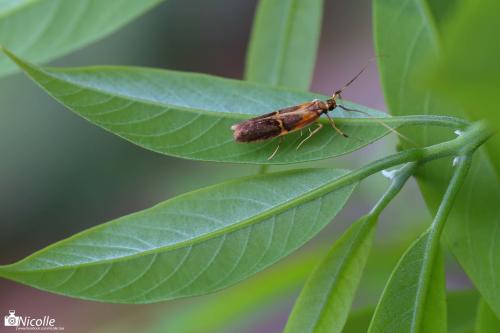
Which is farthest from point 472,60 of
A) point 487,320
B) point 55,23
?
point 55,23

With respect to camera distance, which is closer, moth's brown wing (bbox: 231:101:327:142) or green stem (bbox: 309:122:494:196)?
green stem (bbox: 309:122:494:196)

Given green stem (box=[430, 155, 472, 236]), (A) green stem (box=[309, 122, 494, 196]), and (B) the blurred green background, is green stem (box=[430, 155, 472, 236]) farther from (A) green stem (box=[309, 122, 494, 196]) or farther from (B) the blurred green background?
(B) the blurred green background

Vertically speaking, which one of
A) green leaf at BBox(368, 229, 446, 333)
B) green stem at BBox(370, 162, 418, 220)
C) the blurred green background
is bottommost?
green leaf at BBox(368, 229, 446, 333)

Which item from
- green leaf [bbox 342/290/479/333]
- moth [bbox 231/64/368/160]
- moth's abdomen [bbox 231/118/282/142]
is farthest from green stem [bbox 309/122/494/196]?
green leaf [bbox 342/290/479/333]

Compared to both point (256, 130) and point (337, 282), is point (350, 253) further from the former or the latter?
point (256, 130)

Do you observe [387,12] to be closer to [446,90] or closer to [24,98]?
[446,90]
